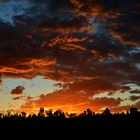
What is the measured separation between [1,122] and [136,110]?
34.6 meters

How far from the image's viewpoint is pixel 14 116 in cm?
10981

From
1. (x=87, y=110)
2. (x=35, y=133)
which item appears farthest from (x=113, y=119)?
(x=35, y=133)

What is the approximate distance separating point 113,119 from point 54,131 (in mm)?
17034

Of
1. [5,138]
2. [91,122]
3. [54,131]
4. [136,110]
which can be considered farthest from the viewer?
[136,110]

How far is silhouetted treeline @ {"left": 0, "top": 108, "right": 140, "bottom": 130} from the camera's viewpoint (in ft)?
331

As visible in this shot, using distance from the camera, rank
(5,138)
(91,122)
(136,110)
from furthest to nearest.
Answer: (136,110)
(91,122)
(5,138)

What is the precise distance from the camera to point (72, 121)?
10581cm

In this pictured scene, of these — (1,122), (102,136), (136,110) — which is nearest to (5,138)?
(1,122)

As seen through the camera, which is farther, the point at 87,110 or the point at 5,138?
the point at 87,110

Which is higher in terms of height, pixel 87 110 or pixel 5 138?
pixel 87 110

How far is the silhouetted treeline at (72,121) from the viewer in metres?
101

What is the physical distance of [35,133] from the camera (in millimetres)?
96000

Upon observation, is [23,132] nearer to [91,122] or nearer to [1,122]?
[1,122]

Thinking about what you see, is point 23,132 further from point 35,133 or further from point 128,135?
point 128,135
